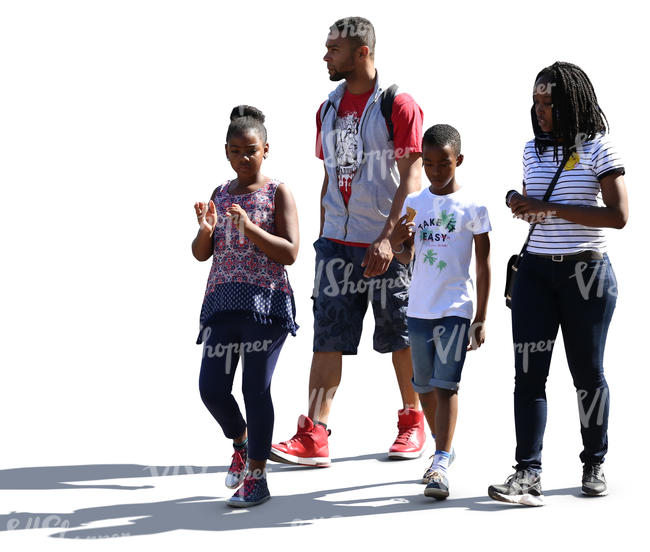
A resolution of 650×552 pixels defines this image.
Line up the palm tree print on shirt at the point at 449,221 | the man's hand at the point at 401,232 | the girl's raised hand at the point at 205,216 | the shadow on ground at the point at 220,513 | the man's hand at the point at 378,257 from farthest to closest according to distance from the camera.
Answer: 1. the man's hand at the point at 378,257
2. the man's hand at the point at 401,232
3. the palm tree print on shirt at the point at 449,221
4. the girl's raised hand at the point at 205,216
5. the shadow on ground at the point at 220,513

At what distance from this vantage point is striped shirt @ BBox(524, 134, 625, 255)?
20.5 ft

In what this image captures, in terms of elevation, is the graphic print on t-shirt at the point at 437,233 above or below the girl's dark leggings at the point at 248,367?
above

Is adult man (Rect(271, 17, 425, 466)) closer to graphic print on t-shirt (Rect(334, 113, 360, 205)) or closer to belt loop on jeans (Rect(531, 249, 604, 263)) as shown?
graphic print on t-shirt (Rect(334, 113, 360, 205))

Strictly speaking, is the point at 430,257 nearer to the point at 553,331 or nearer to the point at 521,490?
the point at 553,331

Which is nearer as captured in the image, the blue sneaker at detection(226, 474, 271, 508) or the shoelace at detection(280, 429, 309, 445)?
the blue sneaker at detection(226, 474, 271, 508)

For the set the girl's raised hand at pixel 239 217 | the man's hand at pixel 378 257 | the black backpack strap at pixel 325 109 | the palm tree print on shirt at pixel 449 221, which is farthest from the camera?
the black backpack strap at pixel 325 109

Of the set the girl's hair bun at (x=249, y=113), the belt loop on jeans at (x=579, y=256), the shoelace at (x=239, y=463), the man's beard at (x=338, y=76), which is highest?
the man's beard at (x=338, y=76)

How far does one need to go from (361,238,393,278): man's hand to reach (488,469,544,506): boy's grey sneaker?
166cm

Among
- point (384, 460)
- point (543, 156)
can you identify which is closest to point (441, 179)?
point (543, 156)

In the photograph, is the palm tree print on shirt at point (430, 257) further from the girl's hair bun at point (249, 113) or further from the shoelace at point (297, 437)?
the shoelace at point (297, 437)

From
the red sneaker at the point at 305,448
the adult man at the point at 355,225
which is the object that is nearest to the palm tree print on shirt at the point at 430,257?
the adult man at the point at 355,225

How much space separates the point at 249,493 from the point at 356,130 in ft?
9.05

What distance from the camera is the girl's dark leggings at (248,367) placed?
21.0 feet

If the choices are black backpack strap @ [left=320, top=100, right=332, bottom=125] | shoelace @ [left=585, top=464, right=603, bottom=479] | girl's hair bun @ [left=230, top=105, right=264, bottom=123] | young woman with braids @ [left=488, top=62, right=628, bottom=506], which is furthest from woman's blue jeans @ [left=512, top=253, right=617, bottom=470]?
black backpack strap @ [left=320, top=100, right=332, bottom=125]
